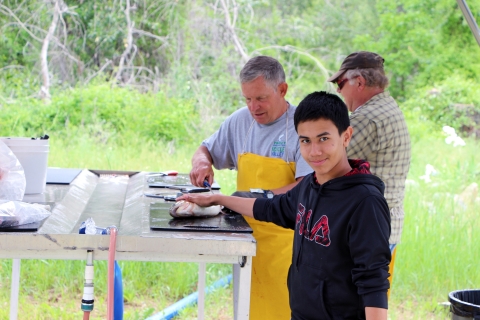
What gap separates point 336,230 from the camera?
177cm

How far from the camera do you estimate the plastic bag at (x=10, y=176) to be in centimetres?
222

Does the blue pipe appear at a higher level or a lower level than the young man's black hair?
lower

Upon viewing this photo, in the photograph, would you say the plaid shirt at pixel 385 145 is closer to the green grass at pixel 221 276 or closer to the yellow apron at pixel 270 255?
the yellow apron at pixel 270 255

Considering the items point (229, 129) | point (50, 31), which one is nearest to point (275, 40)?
point (50, 31)

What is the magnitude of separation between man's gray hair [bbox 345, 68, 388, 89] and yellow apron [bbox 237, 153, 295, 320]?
0.51 metres

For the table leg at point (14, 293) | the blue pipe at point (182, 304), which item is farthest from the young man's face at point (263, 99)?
the blue pipe at point (182, 304)

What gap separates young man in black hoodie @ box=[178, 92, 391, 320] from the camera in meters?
1.68

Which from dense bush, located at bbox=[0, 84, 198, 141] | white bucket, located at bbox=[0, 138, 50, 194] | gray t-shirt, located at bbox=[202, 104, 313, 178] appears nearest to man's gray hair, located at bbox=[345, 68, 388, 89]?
gray t-shirt, located at bbox=[202, 104, 313, 178]

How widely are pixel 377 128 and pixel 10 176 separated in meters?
1.50

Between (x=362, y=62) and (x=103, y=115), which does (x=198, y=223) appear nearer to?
(x=362, y=62)

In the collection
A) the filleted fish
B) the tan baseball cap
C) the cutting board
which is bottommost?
the cutting board

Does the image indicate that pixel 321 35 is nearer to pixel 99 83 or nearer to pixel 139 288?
pixel 99 83

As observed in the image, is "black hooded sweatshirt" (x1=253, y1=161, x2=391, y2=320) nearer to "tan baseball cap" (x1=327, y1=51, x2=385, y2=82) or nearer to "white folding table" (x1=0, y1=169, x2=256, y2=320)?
"white folding table" (x1=0, y1=169, x2=256, y2=320)

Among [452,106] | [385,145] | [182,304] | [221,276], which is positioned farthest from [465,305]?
[452,106]
